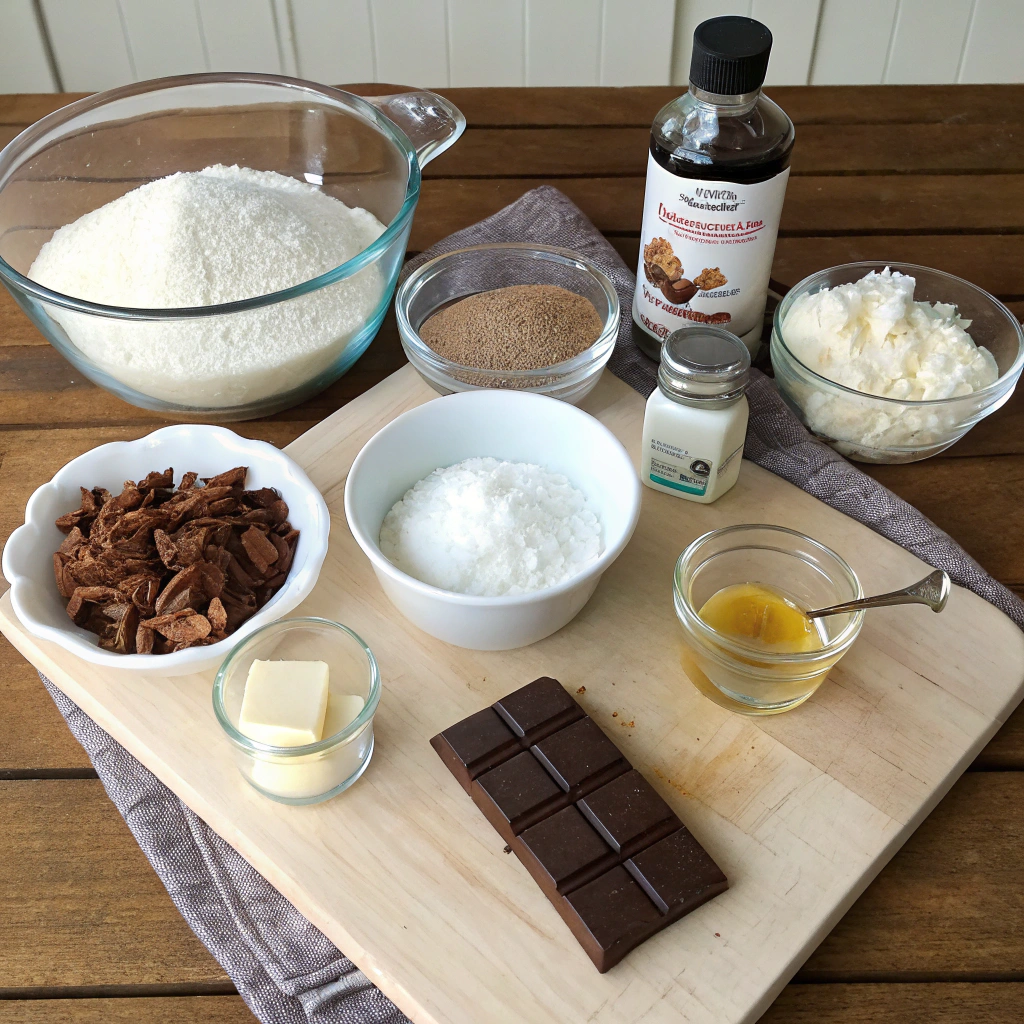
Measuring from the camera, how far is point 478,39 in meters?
2.59

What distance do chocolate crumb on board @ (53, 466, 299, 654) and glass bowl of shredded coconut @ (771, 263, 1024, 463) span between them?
2.10 feet

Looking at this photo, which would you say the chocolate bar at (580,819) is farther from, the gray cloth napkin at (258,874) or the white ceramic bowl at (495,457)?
the gray cloth napkin at (258,874)

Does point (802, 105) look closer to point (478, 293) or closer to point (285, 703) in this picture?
point (478, 293)

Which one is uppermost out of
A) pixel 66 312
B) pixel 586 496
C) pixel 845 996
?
pixel 66 312

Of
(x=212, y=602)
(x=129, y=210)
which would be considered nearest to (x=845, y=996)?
→ (x=212, y=602)

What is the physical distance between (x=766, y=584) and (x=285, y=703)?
0.51m

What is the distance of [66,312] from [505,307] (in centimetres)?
53

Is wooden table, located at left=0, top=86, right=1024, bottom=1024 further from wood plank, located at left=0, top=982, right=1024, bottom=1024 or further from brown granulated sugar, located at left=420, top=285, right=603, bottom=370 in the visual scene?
brown granulated sugar, located at left=420, top=285, right=603, bottom=370

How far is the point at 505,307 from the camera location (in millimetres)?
1356

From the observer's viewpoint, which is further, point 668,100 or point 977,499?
point 668,100

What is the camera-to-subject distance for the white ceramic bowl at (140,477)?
0.97 m

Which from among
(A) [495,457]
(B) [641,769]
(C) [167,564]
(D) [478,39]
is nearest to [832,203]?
(A) [495,457]

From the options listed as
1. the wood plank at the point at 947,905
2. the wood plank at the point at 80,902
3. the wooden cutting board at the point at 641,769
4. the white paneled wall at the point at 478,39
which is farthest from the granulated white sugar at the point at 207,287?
the white paneled wall at the point at 478,39

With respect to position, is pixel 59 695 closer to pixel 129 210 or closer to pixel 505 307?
pixel 129 210
